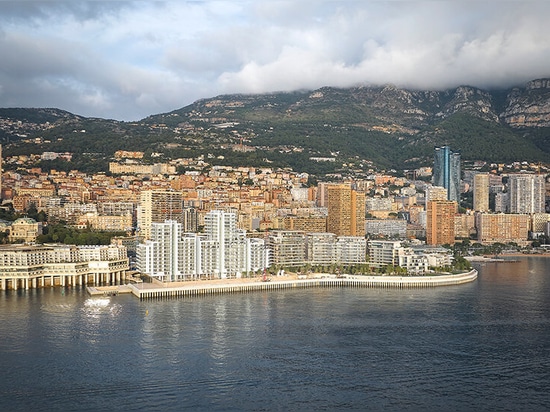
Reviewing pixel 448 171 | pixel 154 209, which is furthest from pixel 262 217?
pixel 448 171

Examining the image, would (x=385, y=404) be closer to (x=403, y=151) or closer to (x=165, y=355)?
(x=165, y=355)

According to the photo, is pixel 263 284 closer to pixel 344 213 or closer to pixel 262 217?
pixel 344 213

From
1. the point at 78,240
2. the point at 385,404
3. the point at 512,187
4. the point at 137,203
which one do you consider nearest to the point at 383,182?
the point at 512,187

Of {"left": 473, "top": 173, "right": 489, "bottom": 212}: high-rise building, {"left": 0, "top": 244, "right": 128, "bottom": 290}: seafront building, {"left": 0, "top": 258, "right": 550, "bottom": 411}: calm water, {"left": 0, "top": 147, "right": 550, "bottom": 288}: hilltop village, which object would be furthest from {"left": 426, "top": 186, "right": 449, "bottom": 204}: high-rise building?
{"left": 0, "top": 244, "right": 128, "bottom": 290}: seafront building

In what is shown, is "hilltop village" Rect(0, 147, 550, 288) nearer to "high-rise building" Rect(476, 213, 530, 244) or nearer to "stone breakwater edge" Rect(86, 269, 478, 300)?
"high-rise building" Rect(476, 213, 530, 244)

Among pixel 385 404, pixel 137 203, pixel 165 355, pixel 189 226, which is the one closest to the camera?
pixel 385 404

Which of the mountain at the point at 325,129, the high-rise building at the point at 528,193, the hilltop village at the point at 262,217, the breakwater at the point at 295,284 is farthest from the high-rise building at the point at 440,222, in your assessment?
the mountain at the point at 325,129
